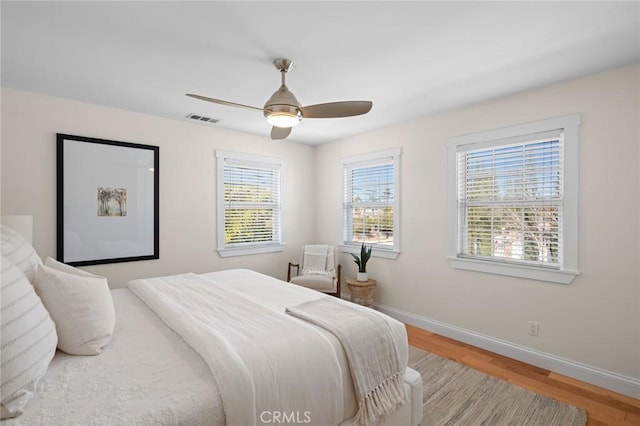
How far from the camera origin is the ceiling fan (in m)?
2.17

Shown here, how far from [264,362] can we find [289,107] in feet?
5.27

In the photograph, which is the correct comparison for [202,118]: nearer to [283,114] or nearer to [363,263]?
[283,114]

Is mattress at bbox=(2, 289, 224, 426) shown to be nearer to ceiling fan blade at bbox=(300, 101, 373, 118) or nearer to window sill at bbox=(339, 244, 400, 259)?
ceiling fan blade at bbox=(300, 101, 373, 118)

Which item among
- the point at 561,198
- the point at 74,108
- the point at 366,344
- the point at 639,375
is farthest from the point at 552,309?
the point at 74,108

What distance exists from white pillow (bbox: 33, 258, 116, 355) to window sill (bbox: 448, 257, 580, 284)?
314 centimetres

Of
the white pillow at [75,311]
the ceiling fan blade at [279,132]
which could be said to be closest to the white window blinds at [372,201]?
the ceiling fan blade at [279,132]

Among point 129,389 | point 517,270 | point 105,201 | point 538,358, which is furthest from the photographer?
point 105,201

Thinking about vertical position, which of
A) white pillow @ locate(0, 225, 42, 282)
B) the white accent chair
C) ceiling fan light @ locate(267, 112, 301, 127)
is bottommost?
the white accent chair

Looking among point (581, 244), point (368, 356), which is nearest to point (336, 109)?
point (368, 356)

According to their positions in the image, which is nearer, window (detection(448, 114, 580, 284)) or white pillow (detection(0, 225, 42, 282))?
white pillow (detection(0, 225, 42, 282))

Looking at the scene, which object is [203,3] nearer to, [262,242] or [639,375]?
[262,242]

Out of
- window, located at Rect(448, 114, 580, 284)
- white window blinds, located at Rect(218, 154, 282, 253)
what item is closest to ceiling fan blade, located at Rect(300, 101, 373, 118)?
window, located at Rect(448, 114, 580, 284)

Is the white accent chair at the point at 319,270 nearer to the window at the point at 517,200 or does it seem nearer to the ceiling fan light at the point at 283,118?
the window at the point at 517,200

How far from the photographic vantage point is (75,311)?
1458 mm
